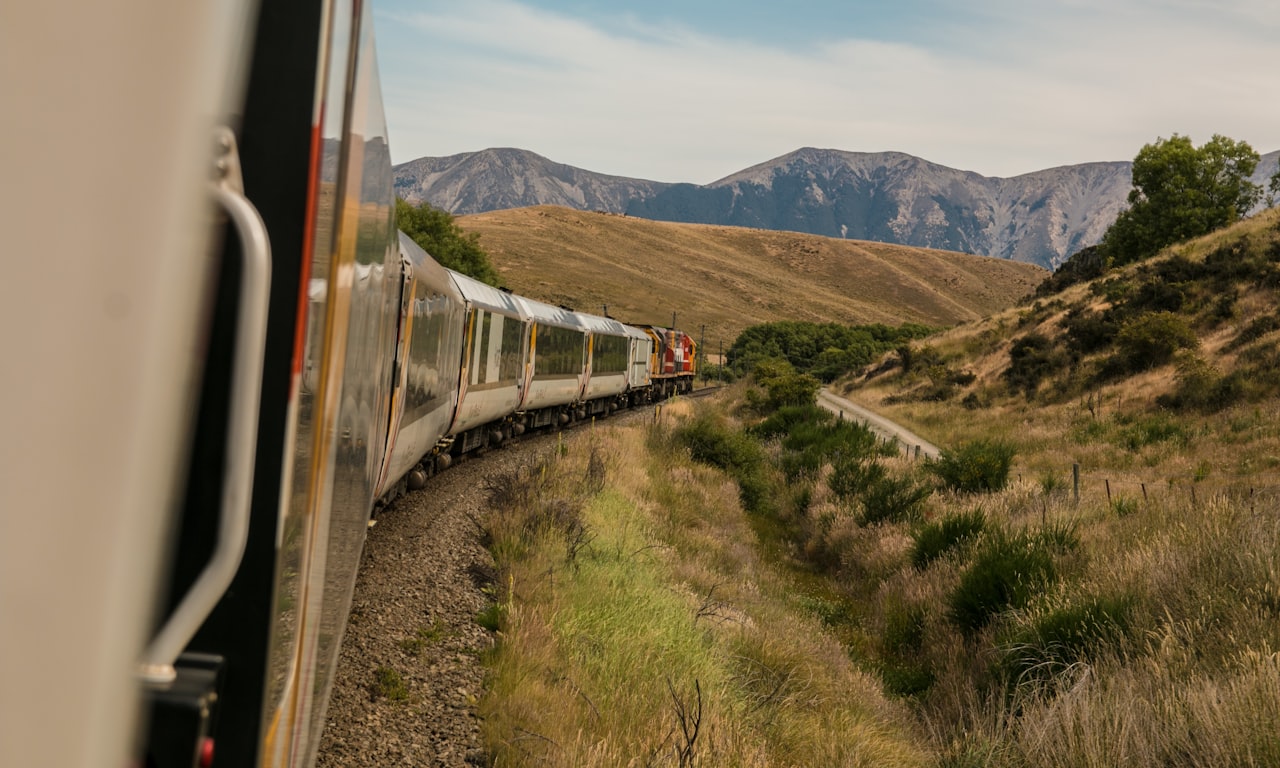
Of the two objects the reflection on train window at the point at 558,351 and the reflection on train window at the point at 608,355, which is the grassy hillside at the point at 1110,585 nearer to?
the reflection on train window at the point at 558,351

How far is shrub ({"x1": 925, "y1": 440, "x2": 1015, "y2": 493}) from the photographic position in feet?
61.6

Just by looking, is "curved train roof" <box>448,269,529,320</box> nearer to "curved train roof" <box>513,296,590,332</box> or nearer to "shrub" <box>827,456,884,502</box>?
"curved train roof" <box>513,296,590,332</box>

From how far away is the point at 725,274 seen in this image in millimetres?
143750

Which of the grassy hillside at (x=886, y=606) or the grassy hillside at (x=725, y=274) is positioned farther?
the grassy hillside at (x=725, y=274)

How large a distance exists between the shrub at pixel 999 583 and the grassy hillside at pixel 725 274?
9157 cm

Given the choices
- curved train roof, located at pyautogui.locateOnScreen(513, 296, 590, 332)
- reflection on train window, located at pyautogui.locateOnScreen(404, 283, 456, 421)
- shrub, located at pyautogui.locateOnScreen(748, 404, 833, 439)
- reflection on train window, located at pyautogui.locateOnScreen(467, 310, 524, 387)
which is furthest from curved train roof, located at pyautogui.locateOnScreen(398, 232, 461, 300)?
shrub, located at pyautogui.locateOnScreen(748, 404, 833, 439)

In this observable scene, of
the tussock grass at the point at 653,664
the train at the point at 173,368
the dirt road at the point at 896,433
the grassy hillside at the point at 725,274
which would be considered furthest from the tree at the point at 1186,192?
the train at the point at 173,368

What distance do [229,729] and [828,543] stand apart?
53.0 feet

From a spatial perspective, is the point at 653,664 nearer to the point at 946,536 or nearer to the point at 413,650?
the point at 413,650

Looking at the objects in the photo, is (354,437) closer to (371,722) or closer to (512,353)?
(371,722)

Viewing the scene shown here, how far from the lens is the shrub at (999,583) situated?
1046cm

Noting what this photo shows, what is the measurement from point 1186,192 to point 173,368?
75.9 m

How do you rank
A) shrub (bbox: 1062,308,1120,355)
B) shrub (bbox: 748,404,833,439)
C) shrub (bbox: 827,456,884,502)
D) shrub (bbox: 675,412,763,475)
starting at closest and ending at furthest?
shrub (bbox: 827,456,884,502), shrub (bbox: 675,412,763,475), shrub (bbox: 748,404,833,439), shrub (bbox: 1062,308,1120,355)

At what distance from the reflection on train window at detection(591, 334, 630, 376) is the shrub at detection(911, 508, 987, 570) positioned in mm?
13441
